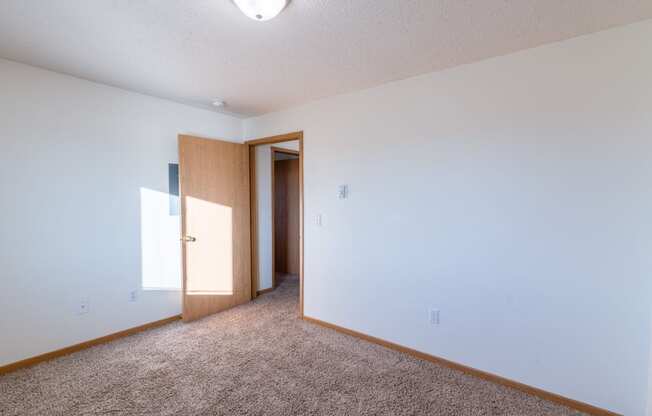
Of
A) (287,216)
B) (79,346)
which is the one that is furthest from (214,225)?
(287,216)

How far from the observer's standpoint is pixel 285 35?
1.96 m

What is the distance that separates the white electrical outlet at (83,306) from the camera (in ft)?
8.95

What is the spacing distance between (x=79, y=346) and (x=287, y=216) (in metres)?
3.47

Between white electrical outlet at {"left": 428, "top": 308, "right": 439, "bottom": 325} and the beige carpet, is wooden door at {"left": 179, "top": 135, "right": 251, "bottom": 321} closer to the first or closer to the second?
the beige carpet

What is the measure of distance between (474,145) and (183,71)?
2401mm

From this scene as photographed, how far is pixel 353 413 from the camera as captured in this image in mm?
1947

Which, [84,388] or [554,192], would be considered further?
[84,388]

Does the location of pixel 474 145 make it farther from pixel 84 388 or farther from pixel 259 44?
pixel 84 388

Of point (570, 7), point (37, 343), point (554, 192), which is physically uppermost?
point (570, 7)

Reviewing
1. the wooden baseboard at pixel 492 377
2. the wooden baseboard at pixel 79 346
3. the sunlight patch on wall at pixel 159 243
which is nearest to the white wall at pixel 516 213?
the wooden baseboard at pixel 492 377

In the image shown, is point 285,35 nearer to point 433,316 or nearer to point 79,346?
point 433,316

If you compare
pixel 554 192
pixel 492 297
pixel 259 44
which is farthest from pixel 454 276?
pixel 259 44

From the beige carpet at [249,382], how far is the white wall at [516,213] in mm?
300

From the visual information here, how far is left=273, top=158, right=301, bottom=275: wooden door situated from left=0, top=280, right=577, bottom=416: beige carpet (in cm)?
263
